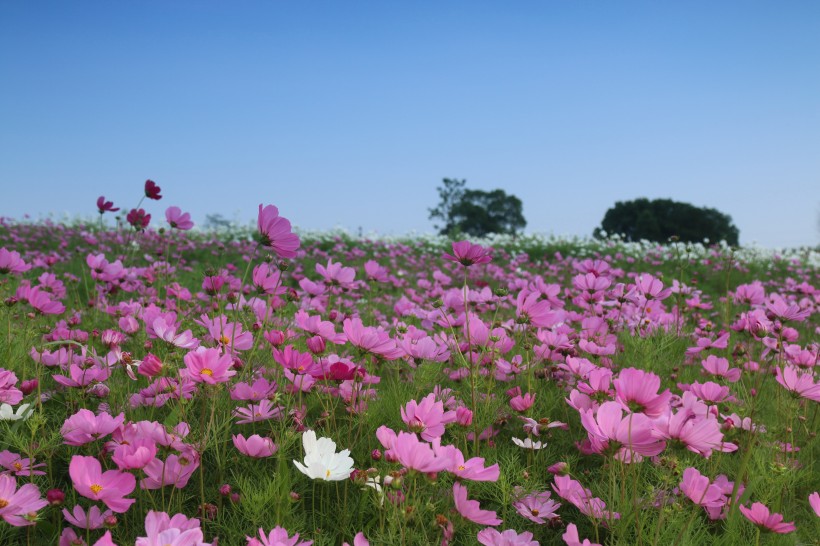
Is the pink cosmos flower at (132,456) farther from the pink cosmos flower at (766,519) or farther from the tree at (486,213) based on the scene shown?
the tree at (486,213)

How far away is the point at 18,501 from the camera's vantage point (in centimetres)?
109

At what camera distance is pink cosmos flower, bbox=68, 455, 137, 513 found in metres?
1.05

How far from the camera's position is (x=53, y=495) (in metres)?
1.15

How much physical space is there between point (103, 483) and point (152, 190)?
2301 mm

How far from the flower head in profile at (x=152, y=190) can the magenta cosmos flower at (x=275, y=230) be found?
180cm

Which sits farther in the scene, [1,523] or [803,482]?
[803,482]

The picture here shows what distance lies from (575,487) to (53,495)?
1126 millimetres

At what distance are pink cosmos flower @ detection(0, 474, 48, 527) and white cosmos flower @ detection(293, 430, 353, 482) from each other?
490mm

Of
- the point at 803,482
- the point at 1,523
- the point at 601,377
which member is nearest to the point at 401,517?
the point at 601,377

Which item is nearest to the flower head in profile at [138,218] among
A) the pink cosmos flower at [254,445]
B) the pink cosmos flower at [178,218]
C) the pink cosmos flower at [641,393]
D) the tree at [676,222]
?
the pink cosmos flower at [178,218]

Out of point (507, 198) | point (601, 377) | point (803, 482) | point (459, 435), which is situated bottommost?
point (507, 198)

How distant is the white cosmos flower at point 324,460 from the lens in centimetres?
109

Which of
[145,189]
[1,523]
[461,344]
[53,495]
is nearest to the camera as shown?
[53,495]

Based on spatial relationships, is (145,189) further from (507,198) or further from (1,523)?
(507,198)
